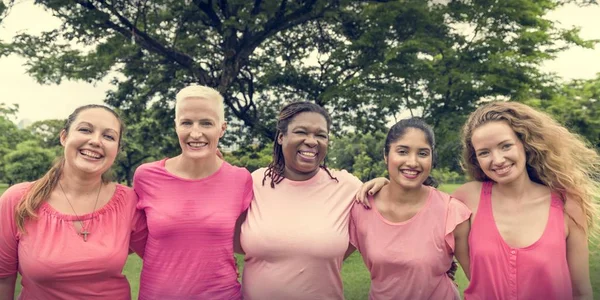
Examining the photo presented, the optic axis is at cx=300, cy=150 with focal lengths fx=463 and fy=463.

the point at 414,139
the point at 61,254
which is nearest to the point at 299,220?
the point at 414,139

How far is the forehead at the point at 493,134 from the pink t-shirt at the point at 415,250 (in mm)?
470

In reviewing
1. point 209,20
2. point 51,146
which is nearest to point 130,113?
point 209,20

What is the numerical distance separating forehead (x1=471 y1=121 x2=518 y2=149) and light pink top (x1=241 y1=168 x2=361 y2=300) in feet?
3.46

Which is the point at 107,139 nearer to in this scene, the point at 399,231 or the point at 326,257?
the point at 326,257

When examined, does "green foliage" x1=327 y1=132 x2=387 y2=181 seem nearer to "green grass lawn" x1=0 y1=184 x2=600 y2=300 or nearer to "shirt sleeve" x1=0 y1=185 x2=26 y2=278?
"green grass lawn" x1=0 y1=184 x2=600 y2=300

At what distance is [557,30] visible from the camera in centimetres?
1230

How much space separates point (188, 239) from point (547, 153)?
8.55ft

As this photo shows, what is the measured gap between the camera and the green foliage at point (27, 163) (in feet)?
82.2

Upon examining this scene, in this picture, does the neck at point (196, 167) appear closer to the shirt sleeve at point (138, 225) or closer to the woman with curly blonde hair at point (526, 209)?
the shirt sleeve at point (138, 225)

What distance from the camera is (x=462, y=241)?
3.27 m

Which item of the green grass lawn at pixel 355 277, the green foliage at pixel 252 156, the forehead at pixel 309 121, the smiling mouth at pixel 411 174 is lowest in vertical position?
the green grass lawn at pixel 355 277

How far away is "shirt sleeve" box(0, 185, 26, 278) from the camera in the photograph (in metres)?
2.95

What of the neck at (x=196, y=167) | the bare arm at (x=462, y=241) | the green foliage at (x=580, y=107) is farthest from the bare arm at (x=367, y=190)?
the green foliage at (x=580, y=107)

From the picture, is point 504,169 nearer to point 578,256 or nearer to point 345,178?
point 578,256
